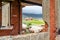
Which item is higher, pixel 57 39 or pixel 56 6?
pixel 56 6

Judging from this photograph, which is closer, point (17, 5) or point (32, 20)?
point (17, 5)

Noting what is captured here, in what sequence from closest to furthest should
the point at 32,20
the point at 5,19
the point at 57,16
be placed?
the point at 57,16 < the point at 5,19 < the point at 32,20

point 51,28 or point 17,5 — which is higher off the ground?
point 17,5

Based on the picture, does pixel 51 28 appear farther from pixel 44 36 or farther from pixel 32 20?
pixel 32 20

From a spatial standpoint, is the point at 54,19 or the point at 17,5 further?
the point at 17,5

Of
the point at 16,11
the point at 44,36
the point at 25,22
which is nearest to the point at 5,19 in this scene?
the point at 16,11

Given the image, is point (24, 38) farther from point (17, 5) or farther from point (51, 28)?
point (17, 5)

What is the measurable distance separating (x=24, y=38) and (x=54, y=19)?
131 millimetres

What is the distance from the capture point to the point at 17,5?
675 cm

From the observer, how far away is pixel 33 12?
7.75 m

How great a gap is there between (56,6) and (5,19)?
20.3 feet

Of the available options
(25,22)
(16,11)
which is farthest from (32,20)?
(16,11)

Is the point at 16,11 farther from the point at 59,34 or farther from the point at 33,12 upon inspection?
the point at 59,34

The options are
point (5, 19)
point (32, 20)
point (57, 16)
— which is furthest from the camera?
point (32, 20)
